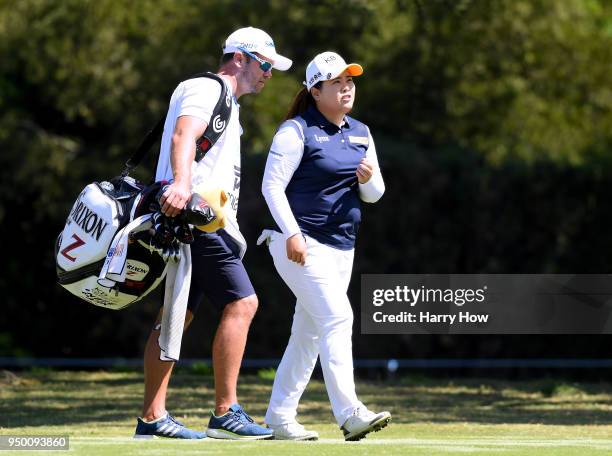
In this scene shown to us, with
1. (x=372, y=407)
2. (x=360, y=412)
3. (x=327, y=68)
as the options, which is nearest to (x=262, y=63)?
(x=327, y=68)

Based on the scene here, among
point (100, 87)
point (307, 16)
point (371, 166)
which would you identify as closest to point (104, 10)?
point (100, 87)

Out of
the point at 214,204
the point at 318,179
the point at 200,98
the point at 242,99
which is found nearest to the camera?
the point at 214,204

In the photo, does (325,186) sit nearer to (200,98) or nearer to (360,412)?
(200,98)

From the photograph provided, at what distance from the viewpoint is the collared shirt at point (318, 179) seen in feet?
23.5

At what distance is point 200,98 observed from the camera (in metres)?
6.77

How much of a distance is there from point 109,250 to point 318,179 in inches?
53.4

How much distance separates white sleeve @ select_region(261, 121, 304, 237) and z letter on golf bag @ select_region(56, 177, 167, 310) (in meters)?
0.71

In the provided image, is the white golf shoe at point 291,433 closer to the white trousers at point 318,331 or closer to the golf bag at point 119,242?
the white trousers at point 318,331

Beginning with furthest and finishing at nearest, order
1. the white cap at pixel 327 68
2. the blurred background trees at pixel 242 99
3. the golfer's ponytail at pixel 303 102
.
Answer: the blurred background trees at pixel 242 99, the golfer's ponytail at pixel 303 102, the white cap at pixel 327 68

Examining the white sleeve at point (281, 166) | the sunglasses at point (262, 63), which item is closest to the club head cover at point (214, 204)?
the white sleeve at point (281, 166)

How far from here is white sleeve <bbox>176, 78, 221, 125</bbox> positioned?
6.73 meters

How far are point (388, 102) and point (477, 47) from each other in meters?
1.43

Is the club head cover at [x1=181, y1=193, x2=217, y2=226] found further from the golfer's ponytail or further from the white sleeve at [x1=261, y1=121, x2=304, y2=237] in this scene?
the golfer's ponytail

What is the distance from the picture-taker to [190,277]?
22.5 feet
